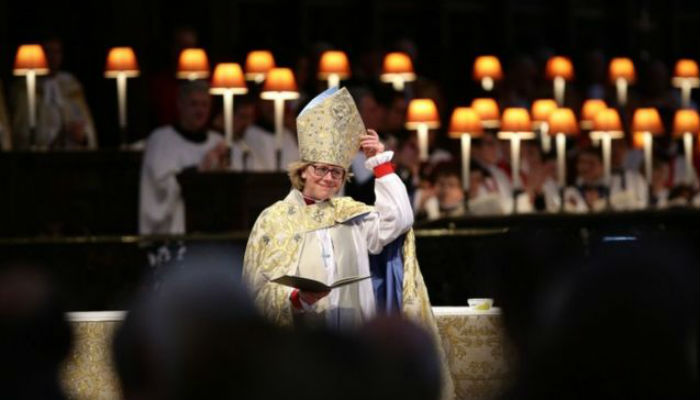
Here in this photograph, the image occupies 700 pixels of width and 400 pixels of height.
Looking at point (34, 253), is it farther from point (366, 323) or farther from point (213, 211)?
point (366, 323)

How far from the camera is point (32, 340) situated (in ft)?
6.97

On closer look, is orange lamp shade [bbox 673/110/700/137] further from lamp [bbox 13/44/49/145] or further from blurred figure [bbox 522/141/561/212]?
lamp [bbox 13/44/49/145]

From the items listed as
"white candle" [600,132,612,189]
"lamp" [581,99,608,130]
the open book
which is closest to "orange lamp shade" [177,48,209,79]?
"white candle" [600,132,612,189]

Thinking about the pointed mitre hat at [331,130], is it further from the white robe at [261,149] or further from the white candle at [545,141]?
the white candle at [545,141]

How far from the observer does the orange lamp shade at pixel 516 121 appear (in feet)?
41.6

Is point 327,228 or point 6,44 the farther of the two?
point 6,44

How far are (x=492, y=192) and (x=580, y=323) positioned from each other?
1095 cm

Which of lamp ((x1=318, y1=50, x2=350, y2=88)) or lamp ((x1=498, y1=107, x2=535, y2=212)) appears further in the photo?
lamp ((x1=498, y1=107, x2=535, y2=212))

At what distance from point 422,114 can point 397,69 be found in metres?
1.45

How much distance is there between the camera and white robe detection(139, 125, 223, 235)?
460 inches

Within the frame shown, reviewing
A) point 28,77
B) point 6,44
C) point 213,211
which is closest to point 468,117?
point 213,211

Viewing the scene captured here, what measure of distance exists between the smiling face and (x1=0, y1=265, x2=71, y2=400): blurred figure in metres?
3.93

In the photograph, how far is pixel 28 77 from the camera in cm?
1114

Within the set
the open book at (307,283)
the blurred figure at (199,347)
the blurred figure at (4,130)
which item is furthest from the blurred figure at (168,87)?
the blurred figure at (199,347)
